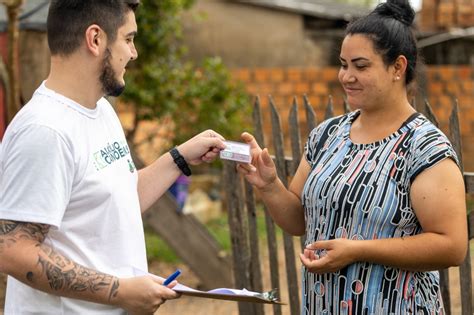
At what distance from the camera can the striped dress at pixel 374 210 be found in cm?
289

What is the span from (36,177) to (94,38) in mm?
473

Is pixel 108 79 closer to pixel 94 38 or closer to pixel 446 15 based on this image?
pixel 94 38

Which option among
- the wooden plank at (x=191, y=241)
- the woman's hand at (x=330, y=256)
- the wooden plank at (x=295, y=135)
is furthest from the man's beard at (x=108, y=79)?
the wooden plank at (x=191, y=241)

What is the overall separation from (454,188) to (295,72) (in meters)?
9.04

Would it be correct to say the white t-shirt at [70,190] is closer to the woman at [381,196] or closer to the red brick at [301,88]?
the woman at [381,196]

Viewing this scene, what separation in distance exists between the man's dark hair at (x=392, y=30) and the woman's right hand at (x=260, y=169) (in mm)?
548

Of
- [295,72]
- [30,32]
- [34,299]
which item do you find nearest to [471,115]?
[295,72]

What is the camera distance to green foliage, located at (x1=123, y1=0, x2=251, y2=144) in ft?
30.8

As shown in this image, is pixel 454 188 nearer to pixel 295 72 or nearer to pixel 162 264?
pixel 162 264

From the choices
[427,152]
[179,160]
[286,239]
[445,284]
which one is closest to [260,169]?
[179,160]

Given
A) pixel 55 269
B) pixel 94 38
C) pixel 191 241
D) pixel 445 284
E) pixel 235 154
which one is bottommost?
pixel 191 241

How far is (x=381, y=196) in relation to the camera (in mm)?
2898

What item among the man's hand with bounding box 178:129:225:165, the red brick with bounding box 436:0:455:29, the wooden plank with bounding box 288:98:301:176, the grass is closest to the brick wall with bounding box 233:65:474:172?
the grass

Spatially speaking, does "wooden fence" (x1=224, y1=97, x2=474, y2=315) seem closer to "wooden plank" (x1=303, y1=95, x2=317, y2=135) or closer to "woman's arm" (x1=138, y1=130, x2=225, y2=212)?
"wooden plank" (x1=303, y1=95, x2=317, y2=135)
